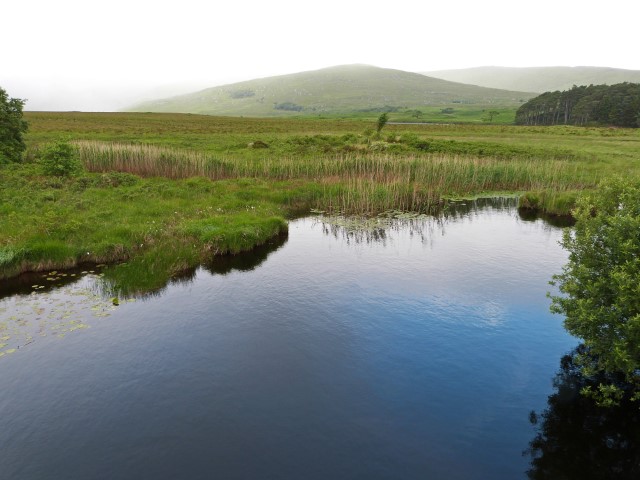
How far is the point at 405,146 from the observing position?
64750 millimetres

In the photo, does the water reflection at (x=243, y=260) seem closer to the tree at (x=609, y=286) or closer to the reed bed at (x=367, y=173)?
the reed bed at (x=367, y=173)

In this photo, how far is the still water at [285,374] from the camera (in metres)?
11.8

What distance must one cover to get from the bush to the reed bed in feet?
18.8

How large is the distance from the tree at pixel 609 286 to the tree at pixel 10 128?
46157 millimetres

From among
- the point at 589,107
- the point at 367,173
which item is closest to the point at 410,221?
the point at 367,173

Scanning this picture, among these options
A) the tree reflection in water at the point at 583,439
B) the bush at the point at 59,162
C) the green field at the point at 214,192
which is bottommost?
the tree reflection in water at the point at 583,439

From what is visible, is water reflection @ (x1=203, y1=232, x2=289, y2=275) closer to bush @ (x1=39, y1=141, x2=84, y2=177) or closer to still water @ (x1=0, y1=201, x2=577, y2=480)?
still water @ (x1=0, y1=201, x2=577, y2=480)

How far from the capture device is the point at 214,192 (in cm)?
3681

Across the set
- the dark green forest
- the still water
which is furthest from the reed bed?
the dark green forest

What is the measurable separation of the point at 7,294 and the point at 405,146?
55055 millimetres

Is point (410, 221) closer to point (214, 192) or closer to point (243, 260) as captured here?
point (243, 260)

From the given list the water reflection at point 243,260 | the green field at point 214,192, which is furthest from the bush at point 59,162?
the water reflection at point 243,260

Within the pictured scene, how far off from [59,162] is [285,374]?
3317cm

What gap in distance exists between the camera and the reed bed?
40.5m
